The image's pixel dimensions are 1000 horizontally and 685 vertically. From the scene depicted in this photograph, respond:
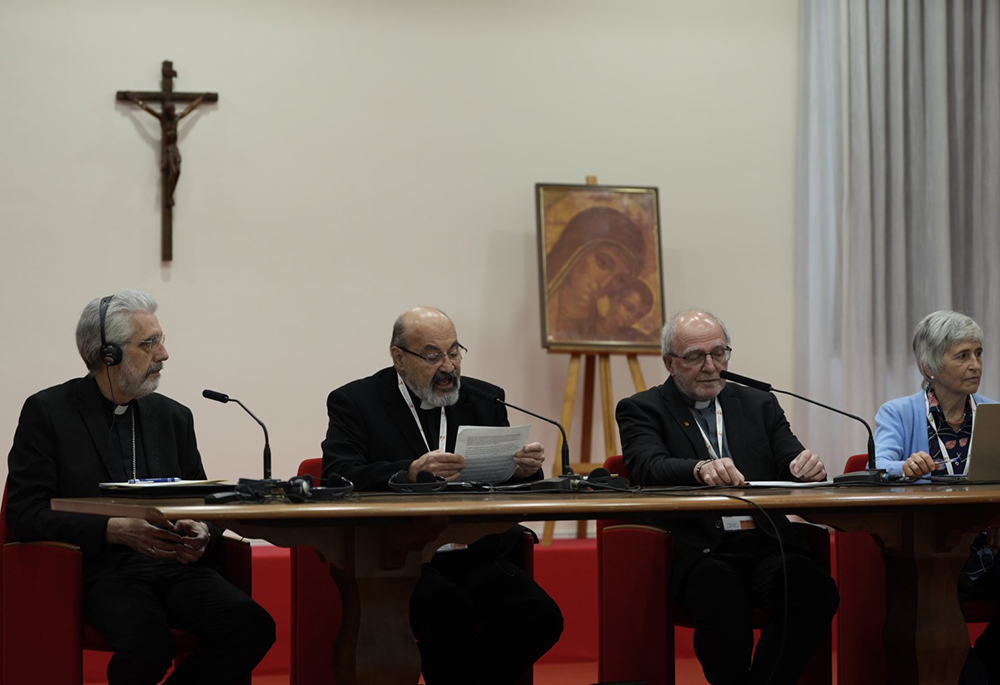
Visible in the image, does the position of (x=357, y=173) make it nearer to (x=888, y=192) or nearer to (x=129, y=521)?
(x=888, y=192)

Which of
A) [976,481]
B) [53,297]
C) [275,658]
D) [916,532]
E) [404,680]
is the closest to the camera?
[404,680]

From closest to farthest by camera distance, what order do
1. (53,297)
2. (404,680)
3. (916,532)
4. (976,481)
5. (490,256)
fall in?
1. (404,680)
2. (916,532)
3. (976,481)
4. (53,297)
5. (490,256)

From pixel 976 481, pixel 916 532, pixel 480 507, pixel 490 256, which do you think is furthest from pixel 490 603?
pixel 490 256

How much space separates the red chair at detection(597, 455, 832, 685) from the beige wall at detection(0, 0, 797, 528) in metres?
2.38

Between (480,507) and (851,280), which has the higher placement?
(851,280)

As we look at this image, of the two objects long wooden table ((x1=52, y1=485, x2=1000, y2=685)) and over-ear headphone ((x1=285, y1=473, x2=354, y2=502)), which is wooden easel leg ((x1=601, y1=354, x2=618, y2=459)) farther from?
over-ear headphone ((x1=285, y1=473, x2=354, y2=502))

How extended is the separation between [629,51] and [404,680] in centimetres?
398

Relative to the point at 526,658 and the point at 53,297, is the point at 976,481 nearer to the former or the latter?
the point at 526,658

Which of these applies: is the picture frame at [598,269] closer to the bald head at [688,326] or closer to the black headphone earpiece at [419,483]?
the bald head at [688,326]

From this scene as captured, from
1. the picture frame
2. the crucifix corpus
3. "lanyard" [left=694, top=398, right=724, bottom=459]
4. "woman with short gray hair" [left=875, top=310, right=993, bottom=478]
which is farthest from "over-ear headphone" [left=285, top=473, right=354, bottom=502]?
the crucifix corpus

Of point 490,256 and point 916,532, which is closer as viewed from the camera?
point 916,532

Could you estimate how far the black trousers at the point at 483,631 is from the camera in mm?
3031

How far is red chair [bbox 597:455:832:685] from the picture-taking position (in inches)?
120

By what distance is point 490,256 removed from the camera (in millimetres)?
5602
